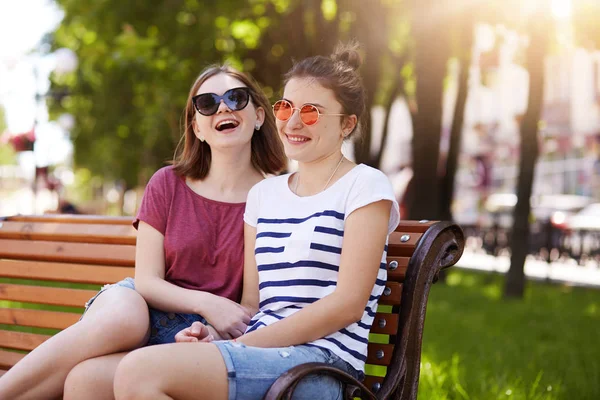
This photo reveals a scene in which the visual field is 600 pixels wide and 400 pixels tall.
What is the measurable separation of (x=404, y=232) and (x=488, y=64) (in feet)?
33.9

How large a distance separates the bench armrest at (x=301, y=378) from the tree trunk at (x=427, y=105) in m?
9.25

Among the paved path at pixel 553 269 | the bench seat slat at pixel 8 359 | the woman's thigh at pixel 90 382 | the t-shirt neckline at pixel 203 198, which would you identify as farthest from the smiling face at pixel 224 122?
the paved path at pixel 553 269

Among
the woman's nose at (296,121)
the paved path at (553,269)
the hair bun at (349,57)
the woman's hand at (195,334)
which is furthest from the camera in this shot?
the paved path at (553,269)

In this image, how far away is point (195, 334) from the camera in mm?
2854

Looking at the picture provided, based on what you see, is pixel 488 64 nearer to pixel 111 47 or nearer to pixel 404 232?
pixel 111 47

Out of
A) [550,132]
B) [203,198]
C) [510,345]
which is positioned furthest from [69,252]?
[550,132]

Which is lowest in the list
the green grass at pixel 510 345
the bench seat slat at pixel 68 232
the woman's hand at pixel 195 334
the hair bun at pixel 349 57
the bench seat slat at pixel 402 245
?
the green grass at pixel 510 345

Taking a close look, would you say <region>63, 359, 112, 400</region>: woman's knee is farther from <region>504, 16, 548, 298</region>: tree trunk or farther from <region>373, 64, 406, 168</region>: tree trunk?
<region>373, 64, 406, 168</region>: tree trunk

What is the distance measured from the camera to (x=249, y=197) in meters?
3.17

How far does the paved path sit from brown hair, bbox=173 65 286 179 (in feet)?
39.1

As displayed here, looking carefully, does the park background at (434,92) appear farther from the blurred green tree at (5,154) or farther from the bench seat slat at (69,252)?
the blurred green tree at (5,154)

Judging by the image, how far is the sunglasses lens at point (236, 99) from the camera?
337 cm

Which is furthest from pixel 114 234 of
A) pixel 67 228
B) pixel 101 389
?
pixel 101 389

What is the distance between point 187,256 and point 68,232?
1057 mm
